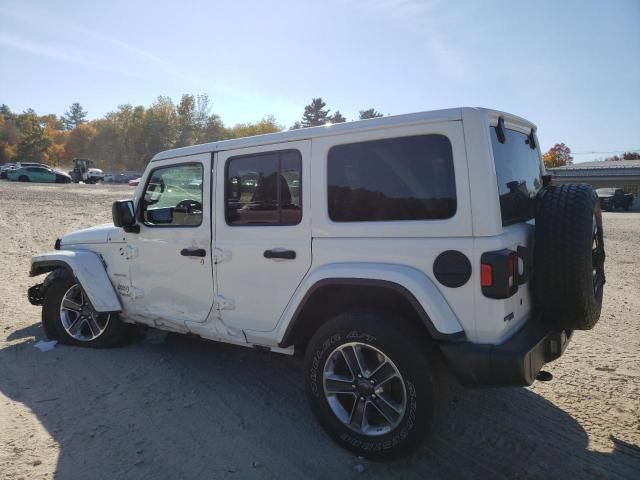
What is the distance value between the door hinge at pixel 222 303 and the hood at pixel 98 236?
52.6 inches

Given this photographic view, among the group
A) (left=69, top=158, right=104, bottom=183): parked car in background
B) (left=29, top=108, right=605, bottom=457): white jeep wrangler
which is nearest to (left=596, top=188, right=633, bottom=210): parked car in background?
(left=29, top=108, right=605, bottom=457): white jeep wrangler

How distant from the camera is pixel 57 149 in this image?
268 ft

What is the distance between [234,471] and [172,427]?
0.73m

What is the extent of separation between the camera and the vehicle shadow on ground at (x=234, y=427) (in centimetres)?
282

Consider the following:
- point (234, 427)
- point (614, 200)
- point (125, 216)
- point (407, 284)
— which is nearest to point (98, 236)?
point (125, 216)

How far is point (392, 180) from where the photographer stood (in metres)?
2.86

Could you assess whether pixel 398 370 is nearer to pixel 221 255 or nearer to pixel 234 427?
pixel 234 427

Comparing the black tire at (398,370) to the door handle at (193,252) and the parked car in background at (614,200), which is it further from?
the parked car in background at (614,200)

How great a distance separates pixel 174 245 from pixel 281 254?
119cm

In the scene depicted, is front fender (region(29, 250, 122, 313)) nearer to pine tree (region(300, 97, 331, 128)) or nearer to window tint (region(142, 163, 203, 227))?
window tint (region(142, 163, 203, 227))

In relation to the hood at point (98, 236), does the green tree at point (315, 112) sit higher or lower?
higher

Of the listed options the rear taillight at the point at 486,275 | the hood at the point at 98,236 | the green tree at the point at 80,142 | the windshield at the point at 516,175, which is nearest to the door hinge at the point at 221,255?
the hood at the point at 98,236

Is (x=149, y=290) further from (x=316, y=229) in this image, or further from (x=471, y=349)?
(x=471, y=349)

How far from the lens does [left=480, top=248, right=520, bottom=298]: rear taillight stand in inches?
97.0
